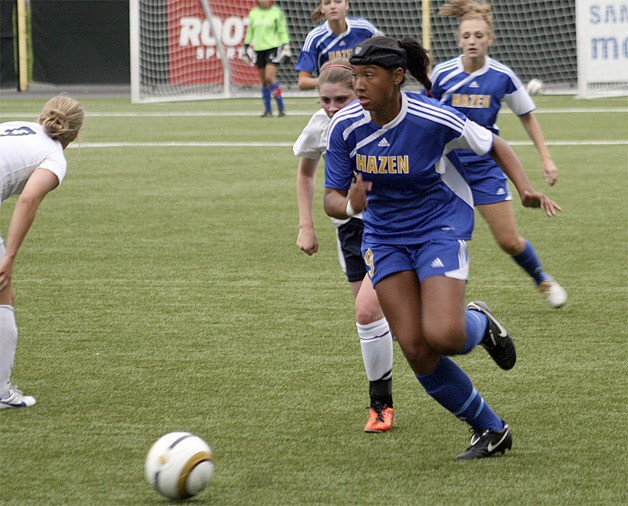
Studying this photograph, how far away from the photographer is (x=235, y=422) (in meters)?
5.14

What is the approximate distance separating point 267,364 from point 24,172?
1.69 metres

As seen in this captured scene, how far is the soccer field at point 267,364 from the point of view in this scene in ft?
14.4

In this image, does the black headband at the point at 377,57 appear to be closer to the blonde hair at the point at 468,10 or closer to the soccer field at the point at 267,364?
the soccer field at the point at 267,364

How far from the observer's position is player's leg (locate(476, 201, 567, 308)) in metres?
7.14

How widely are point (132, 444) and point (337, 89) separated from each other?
1.71m

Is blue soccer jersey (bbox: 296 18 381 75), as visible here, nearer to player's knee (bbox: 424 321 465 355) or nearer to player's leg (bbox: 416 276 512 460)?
player's leg (bbox: 416 276 512 460)

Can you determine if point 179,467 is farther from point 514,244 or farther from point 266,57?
point 266,57

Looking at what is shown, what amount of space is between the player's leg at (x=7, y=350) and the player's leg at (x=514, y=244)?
9.86ft

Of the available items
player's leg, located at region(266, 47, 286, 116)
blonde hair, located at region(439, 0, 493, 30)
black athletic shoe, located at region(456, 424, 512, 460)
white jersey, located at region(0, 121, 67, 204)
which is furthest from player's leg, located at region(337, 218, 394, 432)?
player's leg, located at region(266, 47, 286, 116)

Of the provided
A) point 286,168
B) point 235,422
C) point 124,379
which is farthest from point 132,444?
point 286,168

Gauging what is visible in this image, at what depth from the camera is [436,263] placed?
4508 mm

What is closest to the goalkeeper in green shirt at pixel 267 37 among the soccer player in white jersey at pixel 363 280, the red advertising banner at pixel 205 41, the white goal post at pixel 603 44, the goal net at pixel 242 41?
the goal net at pixel 242 41

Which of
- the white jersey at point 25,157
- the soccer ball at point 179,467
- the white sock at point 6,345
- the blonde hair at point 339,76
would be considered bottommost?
the white sock at point 6,345

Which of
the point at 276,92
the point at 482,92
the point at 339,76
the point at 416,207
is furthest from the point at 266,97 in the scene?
the point at 416,207
